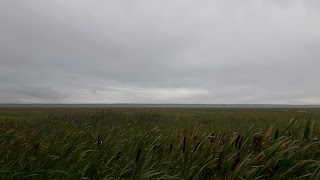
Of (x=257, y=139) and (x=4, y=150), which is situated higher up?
(x=257, y=139)

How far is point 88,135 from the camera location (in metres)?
7.10

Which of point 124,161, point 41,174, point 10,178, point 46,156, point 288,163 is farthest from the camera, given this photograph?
point 124,161

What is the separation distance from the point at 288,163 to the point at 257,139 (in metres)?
0.74

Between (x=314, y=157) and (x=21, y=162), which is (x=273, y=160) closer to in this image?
(x=314, y=157)

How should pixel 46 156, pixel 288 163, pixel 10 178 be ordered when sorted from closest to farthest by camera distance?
pixel 10 178
pixel 288 163
pixel 46 156

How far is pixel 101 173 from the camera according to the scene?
3.76 m

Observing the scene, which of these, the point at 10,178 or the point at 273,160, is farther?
the point at 273,160

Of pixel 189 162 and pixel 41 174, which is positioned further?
pixel 189 162

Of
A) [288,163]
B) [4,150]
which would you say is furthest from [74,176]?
[288,163]

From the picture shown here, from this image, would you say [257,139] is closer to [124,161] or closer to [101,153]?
[124,161]

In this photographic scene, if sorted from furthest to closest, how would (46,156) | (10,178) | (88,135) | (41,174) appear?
(88,135) < (46,156) < (41,174) < (10,178)

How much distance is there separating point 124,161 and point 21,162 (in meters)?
2.41

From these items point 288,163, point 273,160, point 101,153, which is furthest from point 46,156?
point 288,163

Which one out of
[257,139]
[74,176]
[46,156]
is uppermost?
[257,139]
